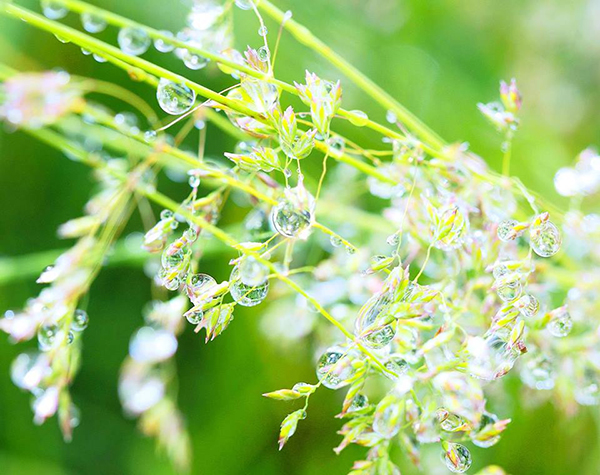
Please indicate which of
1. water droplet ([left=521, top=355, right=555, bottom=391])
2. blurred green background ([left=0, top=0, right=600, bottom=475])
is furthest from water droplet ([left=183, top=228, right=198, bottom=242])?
blurred green background ([left=0, top=0, right=600, bottom=475])

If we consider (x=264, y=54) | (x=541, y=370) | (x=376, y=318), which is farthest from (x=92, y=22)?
(x=541, y=370)

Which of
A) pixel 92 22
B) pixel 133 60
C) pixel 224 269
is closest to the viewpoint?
pixel 133 60

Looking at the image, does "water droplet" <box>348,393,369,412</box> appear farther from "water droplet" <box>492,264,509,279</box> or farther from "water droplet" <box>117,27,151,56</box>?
"water droplet" <box>117,27,151,56</box>

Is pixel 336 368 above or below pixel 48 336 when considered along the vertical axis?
above

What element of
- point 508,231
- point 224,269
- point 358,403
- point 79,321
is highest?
point 508,231

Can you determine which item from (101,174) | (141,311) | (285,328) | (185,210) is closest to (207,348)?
(141,311)

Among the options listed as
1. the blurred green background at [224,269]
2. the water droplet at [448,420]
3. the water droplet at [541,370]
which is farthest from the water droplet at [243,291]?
the blurred green background at [224,269]

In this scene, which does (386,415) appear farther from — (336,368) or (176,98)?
(176,98)
